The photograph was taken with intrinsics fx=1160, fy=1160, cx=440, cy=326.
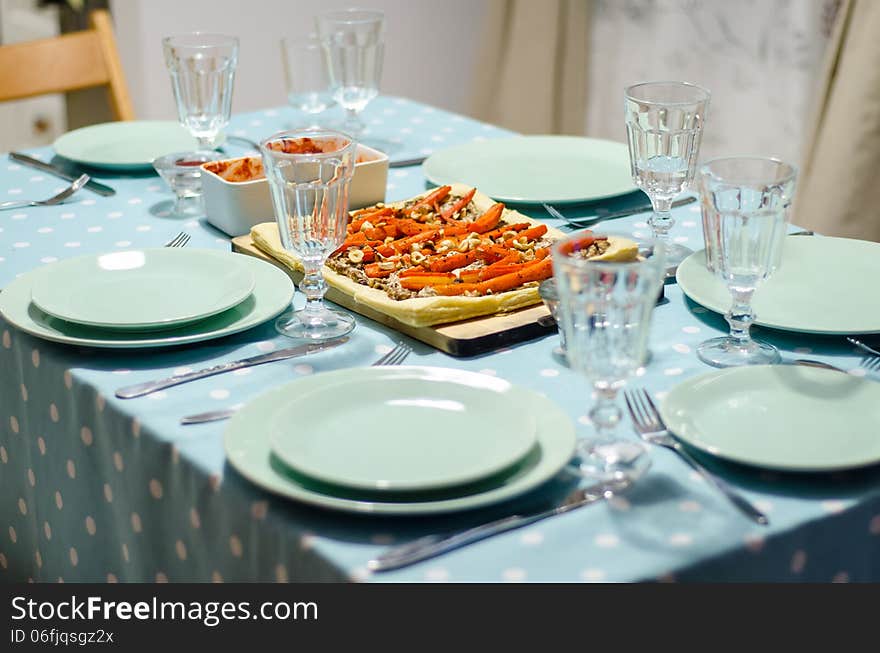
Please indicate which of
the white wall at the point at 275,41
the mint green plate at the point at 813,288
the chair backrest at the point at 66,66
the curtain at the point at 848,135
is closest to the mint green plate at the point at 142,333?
the mint green plate at the point at 813,288

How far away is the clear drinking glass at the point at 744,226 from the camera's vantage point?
40.4 inches

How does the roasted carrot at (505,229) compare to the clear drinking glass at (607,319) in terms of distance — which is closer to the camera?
the clear drinking glass at (607,319)

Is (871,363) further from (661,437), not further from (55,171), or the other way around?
Result: (55,171)

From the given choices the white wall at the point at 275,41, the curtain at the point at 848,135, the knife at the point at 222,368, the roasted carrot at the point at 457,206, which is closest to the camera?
the knife at the point at 222,368

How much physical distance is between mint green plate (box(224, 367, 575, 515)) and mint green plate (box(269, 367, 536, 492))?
0.04 ft

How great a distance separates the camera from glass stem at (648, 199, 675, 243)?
1313mm

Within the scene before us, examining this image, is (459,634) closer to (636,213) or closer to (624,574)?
(624,574)

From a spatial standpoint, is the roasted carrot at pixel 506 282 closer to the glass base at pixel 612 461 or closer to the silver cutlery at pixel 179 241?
the glass base at pixel 612 461

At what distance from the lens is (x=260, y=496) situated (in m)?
0.85

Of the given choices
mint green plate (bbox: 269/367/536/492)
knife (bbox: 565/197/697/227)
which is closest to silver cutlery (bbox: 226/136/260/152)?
knife (bbox: 565/197/697/227)

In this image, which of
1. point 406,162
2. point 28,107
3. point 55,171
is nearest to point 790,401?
point 406,162

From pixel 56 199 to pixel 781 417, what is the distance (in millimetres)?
1041

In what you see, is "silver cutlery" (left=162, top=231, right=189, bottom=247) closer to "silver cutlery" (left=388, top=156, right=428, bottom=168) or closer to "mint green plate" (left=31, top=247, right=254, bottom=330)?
"mint green plate" (left=31, top=247, right=254, bottom=330)

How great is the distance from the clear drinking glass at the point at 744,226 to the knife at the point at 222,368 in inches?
14.4
